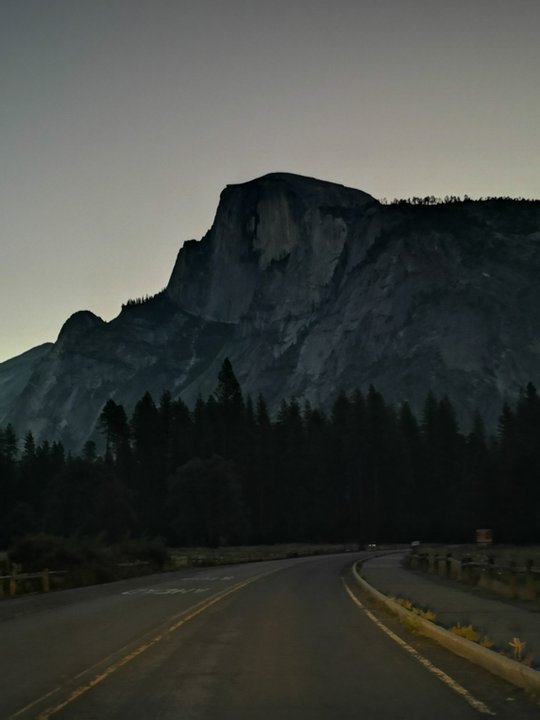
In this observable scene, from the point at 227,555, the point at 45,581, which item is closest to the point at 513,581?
the point at 45,581

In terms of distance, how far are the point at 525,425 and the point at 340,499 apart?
30676 millimetres

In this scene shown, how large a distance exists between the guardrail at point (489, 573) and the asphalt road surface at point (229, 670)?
15.4 ft

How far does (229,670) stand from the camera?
11.6 m

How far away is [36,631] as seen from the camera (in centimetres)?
1777

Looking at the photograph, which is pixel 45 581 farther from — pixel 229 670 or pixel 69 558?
pixel 229 670

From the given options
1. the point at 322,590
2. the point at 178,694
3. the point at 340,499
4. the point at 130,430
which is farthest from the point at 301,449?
the point at 178,694

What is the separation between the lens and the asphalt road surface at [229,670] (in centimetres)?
892

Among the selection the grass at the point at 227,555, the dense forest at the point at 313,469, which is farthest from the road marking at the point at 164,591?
the dense forest at the point at 313,469

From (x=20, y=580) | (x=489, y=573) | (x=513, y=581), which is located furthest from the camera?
(x=20, y=580)

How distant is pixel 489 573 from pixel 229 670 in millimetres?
19801

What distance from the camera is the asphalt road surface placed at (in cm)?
892

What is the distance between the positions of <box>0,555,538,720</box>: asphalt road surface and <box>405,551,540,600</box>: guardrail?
4680 mm

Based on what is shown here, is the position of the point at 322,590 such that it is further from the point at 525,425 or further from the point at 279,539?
the point at 279,539

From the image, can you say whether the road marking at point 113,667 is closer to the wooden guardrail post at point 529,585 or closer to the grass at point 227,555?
the wooden guardrail post at point 529,585
